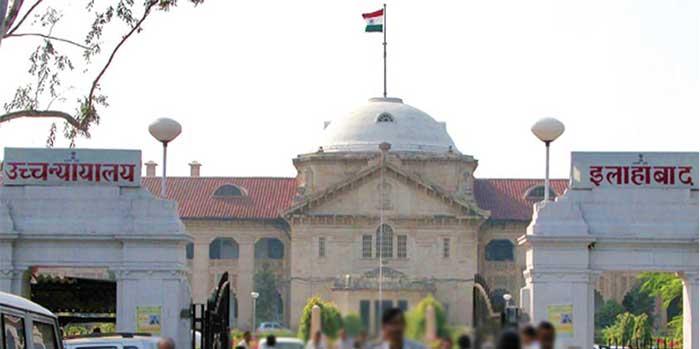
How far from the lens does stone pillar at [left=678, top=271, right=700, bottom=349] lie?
2502 centimetres

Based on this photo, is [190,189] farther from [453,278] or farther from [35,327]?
[35,327]

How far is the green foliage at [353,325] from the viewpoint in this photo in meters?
6.73

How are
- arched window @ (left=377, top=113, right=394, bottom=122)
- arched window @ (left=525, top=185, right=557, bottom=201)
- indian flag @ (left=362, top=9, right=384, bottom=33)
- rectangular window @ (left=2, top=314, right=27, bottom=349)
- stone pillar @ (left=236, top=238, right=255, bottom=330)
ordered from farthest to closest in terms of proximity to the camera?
1. arched window @ (left=377, top=113, right=394, bottom=122)
2. arched window @ (left=525, top=185, right=557, bottom=201)
3. stone pillar @ (left=236, top=238, right=255, bottom=330)
4. indian flag @ (left=362, top=9, right=384, bottom=33)
5. rectangular window @ (left=2, top=314, right=27, bottom=349)

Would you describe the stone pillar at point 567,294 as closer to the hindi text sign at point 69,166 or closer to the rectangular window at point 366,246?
the hindi text sign at point 69,166

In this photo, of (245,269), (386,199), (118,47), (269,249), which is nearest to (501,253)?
(386,199)

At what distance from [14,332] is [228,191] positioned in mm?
82338

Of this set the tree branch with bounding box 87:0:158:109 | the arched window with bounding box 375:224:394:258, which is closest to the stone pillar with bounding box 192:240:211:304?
the arched window with bounding box 375:224:394:258

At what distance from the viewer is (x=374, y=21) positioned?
77312 millimetres

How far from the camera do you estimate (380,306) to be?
682 cm

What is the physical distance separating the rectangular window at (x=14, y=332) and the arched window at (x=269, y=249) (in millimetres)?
82057

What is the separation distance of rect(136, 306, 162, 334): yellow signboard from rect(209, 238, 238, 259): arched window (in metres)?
70.6

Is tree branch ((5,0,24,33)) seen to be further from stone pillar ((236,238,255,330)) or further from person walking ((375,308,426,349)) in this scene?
stone pillar ((236,238,255,330))

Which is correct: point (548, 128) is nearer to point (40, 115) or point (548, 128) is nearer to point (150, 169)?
point (40, 115)

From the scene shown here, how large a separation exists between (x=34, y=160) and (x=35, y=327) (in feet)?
36.9
